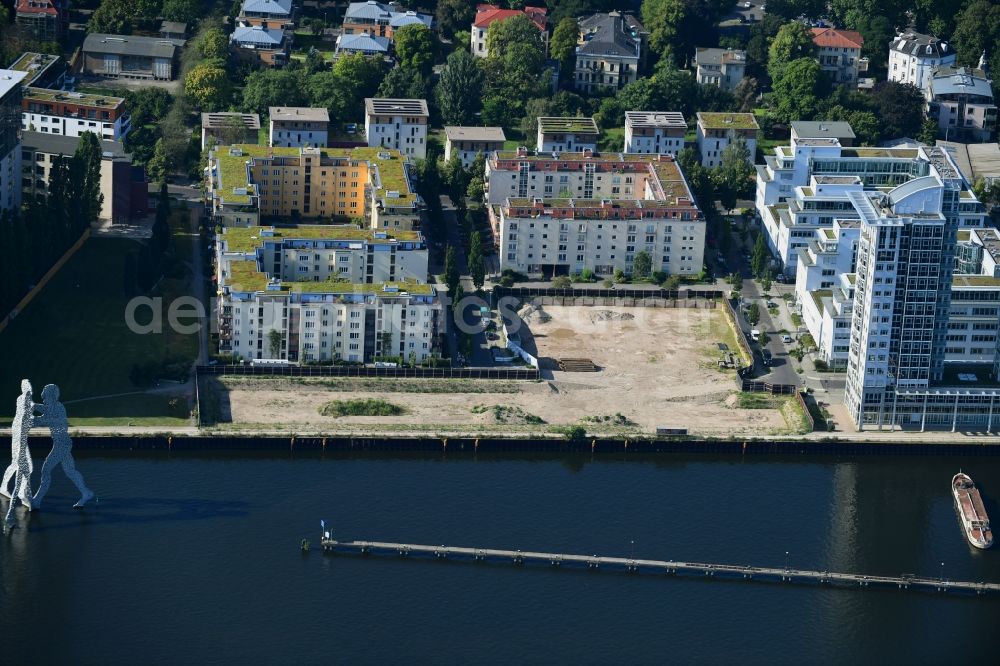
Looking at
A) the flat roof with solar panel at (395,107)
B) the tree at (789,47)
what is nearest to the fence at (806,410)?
the flat roof with solar panel at (395,107)

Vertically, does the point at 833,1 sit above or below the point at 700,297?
above

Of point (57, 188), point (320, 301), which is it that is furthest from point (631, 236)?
point (57, 188)

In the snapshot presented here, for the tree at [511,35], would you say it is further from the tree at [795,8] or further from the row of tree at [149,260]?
the row of tree at [149,260]

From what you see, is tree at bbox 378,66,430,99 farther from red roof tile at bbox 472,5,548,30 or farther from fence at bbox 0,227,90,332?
fence at bbox 0,227,90,332

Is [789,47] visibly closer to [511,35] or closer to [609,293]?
[511,35]

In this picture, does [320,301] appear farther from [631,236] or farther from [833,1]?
[833,1]

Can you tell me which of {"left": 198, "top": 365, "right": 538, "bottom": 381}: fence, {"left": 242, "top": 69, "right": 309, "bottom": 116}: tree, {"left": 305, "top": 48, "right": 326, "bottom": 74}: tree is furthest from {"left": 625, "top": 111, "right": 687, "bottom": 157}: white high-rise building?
{"left": 198, "top": 365, "right": 538, "bottom": 381}: fence
